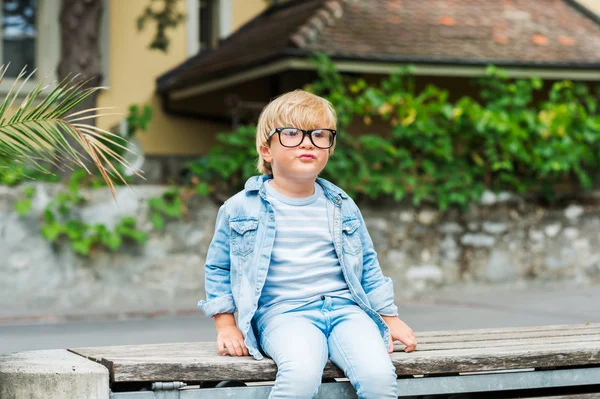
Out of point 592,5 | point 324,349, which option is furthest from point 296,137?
point 592,5

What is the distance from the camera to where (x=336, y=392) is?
3.28 m

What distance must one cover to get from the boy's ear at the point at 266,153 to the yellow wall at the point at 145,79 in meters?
9.37

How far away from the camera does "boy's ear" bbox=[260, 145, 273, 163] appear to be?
11.7 ft

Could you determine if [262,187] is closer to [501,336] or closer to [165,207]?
[501,336]

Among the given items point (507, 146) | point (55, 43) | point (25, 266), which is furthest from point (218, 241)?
point (55, 43)

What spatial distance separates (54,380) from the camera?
3.08 meters

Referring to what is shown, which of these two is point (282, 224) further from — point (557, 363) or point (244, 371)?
point (557, 363)

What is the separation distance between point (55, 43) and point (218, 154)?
4097 millimetres

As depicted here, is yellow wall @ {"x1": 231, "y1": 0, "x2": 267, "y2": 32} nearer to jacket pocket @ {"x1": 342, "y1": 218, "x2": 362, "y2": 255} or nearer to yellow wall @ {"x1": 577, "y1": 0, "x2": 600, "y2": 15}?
yellow wall @ {"x1": 577, "y1": 0, "x2": 600, "y2": 15}

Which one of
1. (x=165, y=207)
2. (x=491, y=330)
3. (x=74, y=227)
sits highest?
(x=491, y=330)

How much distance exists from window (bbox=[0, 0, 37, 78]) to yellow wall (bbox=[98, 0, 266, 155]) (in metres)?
0.99

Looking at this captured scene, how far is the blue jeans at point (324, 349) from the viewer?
3109 mm

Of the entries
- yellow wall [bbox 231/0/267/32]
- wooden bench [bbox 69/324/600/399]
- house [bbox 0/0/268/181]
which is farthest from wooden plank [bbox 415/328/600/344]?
yellow wall [bbox 231/0/267/32]

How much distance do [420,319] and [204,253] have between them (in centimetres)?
237
